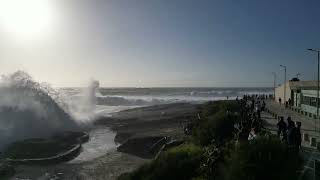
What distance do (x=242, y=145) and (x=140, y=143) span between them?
69.4 ft

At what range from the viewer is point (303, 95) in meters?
50.8

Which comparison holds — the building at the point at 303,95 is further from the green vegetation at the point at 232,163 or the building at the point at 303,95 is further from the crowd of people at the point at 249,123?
the green vegetation at the point at 232,163

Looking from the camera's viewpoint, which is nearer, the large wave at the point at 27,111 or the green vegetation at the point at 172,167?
the green vegetation at the point at 172,167

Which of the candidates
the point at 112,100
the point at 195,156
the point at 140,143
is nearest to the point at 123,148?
the point at 140,143

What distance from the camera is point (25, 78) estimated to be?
50.8 m

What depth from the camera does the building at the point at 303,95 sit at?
149ft

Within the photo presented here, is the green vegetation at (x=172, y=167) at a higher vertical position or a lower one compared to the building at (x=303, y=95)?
lower

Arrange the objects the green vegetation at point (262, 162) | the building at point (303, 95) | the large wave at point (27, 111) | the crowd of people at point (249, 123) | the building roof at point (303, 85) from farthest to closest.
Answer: the building roof at point (303, 85) → the building at point (303, 95) → the large wave at point (27, 111) → the crowd of people at point (249, 123) → the green vegetation at point (262, 162)

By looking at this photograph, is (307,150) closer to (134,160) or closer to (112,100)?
(134,160)

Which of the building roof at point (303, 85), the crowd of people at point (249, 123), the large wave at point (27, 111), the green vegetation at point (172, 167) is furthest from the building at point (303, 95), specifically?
the green vegetation at point (172, 167)

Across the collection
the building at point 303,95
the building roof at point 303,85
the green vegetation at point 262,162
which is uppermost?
the building roof at point 303,85

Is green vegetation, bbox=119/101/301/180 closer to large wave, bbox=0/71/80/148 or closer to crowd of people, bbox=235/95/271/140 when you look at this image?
crowd of people, bbox=235/95/271/140

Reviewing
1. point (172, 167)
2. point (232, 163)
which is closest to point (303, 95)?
point (172, 167)

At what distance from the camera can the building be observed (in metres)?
45.4
